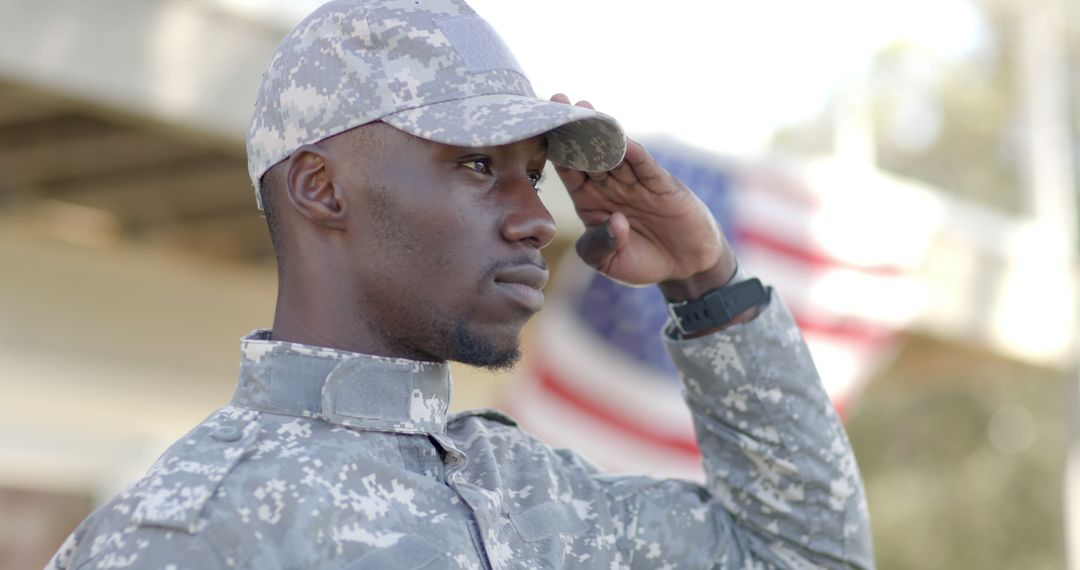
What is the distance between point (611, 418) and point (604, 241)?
3.94m

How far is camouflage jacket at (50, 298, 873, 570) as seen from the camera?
1.73 m

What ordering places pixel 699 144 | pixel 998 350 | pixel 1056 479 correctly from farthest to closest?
pixel 1056 479 → pixel 998 350 → pixel 699 144

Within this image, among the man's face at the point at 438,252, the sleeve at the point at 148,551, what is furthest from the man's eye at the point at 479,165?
the sleeve at the point at 148,551

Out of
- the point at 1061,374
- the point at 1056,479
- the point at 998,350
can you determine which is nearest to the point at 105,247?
the point at 998,350

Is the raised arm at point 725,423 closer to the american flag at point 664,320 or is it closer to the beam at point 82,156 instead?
the american flag at point 664,320

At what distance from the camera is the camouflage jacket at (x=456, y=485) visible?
1.73 m

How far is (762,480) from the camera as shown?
2.29 metres

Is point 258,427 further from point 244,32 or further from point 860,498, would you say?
point 244,32

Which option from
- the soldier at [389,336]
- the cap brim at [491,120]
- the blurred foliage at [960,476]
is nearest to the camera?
the soldier at [389,336]

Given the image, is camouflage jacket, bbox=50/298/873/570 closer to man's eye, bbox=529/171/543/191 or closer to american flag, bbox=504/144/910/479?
man's eye, bbox=529/171/543/191

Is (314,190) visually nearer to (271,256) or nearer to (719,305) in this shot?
(719,305)

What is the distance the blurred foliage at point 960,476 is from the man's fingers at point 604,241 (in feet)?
44.7

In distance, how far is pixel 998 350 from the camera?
959 centimetres

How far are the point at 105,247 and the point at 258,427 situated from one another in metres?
6.84
